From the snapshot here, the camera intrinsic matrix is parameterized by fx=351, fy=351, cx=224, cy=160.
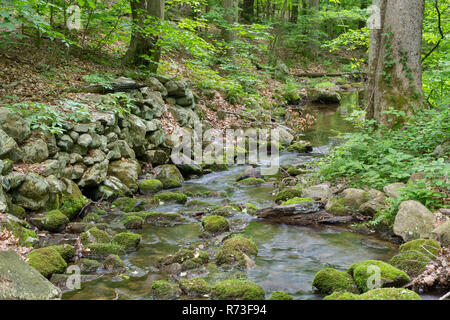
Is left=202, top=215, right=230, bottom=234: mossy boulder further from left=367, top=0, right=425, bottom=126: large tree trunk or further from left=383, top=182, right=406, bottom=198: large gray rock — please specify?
left=367, top=0, right=425, bottom=126: large tree trunk

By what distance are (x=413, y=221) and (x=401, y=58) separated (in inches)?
173

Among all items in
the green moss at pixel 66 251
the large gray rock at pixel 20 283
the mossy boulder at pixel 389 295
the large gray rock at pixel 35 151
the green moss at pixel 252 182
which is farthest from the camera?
the green moss at pixel 252 182

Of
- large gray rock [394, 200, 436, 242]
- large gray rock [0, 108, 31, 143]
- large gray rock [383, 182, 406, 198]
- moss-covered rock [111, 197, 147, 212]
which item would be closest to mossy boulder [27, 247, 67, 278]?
moss-covered rock [111, 197, 147, 212]

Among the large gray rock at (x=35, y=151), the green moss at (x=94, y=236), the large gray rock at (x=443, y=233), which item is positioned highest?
the large gray rock at (x=35, y=151)

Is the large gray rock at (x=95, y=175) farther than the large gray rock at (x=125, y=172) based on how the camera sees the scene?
No

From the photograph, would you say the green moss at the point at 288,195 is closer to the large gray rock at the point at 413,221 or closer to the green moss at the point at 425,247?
the large gray rock at the point at 413,221

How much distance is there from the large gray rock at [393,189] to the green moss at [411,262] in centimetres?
159

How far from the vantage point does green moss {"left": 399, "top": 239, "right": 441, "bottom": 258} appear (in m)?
4.55

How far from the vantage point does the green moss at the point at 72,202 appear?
6.66 meters

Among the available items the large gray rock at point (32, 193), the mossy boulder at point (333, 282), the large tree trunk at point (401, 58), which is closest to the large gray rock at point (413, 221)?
the mossy boulder at point (333, 282)

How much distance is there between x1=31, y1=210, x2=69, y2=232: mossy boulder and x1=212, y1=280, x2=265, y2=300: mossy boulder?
327 centimetres

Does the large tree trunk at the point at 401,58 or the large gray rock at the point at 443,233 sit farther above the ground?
the large tree trunk at the point at 401,58
